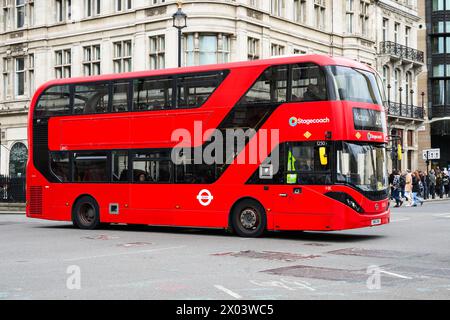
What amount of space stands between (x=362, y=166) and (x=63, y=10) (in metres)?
32.0

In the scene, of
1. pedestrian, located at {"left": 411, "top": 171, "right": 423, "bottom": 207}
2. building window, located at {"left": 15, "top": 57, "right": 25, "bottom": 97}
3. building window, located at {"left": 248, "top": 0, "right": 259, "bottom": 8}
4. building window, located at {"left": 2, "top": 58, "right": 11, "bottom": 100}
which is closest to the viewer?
pedestrian, located at {"left": 411, "top": 171, "right": 423, "bottom": 207}

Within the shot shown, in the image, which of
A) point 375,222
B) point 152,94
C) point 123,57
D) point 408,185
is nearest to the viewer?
point 375,222

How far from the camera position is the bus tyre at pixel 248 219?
18.0 metres

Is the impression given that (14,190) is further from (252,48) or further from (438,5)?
(438,5)

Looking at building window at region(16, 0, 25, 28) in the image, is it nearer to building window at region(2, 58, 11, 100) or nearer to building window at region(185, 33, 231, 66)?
building window at region(2, 58, 11, 100)

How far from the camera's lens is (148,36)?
40.1 meters

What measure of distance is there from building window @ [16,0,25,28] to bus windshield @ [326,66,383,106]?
33.9 metres

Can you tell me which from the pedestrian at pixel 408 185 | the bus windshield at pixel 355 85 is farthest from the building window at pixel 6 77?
the bus windshield at pixel 355 85

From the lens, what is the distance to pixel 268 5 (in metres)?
42.0

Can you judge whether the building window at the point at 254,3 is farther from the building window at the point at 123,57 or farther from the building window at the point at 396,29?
the building window at the point at 396,29

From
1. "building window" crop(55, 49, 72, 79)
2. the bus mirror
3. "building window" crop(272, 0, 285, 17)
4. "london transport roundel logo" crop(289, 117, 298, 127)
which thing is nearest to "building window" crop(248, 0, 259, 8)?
"building window" crop(272, 0, 285, 17)

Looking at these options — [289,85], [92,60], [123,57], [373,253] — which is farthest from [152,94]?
[92,60]

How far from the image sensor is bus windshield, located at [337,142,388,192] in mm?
16953
